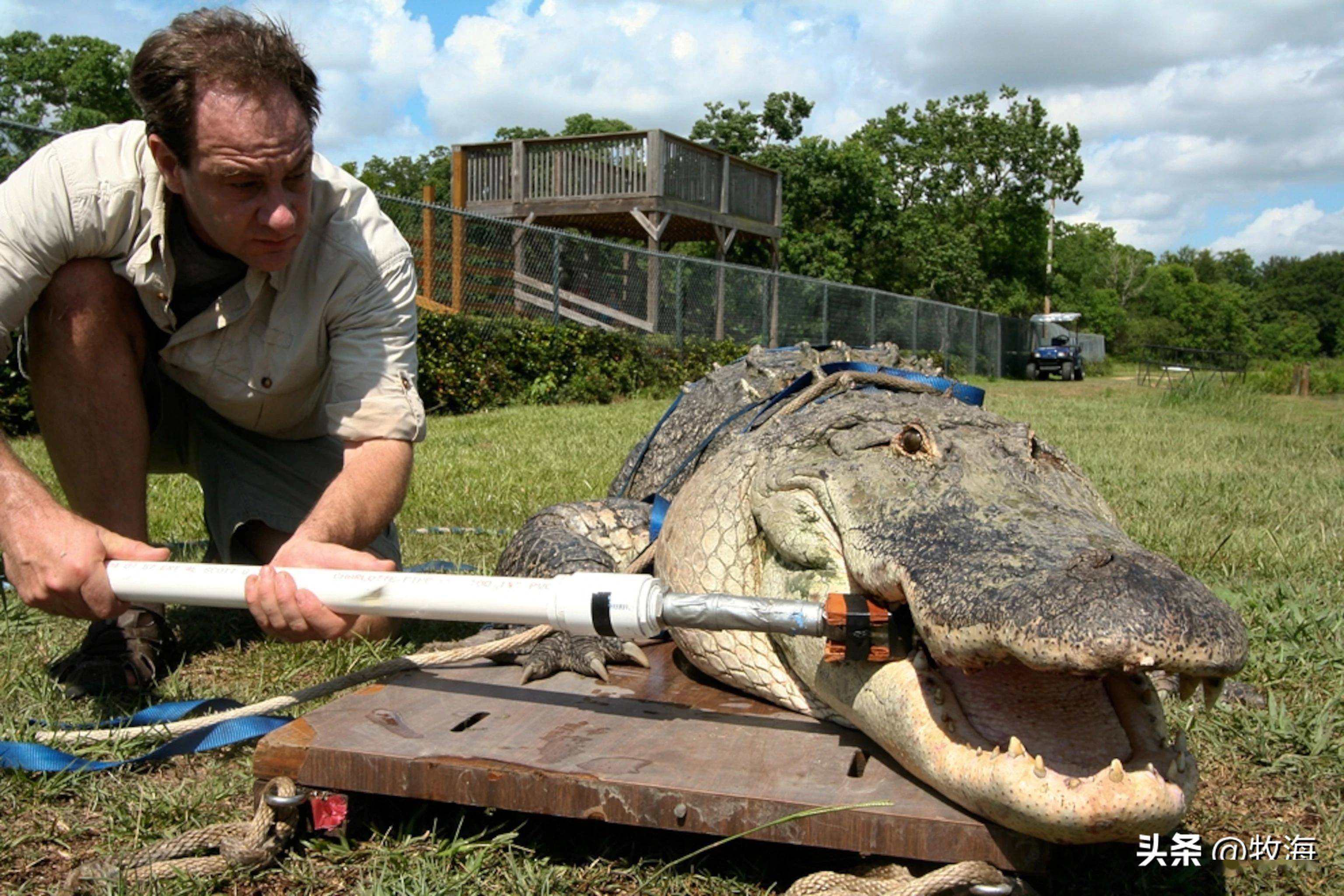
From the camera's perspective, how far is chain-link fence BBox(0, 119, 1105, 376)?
415 inches

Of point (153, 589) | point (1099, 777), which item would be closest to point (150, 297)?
point (153, 589)

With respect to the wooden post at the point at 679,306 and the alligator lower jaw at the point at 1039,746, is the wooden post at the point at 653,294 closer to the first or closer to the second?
the wooden post at the point at 679,306

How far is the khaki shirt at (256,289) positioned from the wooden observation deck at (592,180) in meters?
13.5

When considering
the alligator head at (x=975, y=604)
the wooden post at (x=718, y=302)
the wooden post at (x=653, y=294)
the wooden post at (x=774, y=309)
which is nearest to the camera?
the alligator head at (x=975, y=604)

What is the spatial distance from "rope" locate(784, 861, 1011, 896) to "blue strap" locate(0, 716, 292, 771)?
1.16 metres

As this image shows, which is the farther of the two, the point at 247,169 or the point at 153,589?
the point at 247,169

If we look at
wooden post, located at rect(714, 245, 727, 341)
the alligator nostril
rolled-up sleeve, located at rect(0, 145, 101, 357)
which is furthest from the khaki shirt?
wooden post, located at rect(714, 245, 727, 341)

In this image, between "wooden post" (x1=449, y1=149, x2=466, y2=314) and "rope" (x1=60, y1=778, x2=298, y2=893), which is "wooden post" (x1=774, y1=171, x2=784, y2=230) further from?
"rope" (x1=60, y1=778, x2=298, y2=893)

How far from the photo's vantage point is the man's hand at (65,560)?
1.93 m

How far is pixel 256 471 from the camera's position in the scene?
318 cm

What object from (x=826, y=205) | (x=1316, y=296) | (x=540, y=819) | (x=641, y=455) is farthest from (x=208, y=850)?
(x=1316, y=296)

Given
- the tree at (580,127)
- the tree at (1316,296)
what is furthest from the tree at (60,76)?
the tree at (1316,296)

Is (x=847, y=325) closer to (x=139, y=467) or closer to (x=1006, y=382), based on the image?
(x=1006, y=382)

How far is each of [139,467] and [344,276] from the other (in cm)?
72
